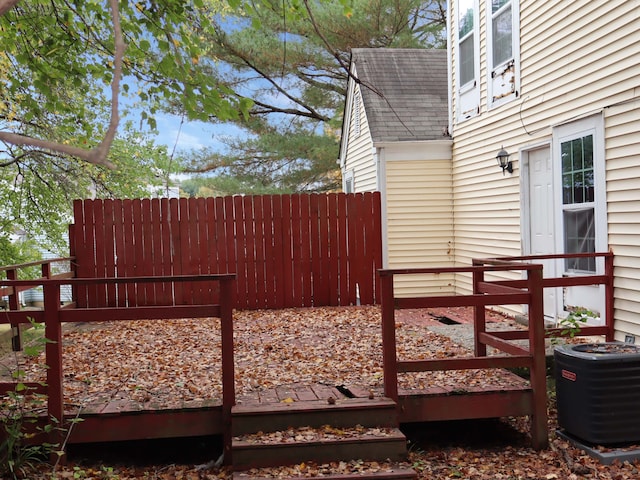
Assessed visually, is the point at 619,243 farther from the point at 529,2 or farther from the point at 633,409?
the point at 529,2

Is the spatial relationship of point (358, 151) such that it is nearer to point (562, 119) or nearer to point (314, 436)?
point (562, 119)

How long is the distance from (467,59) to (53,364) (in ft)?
27.0

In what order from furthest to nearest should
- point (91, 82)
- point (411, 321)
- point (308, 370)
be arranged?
point (91, 82) → point (411, 321) → point (308, 370)

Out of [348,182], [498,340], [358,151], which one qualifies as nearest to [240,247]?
[358,151]

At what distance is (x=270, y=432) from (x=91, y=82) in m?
9.81

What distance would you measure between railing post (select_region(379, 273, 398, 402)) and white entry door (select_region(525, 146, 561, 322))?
11.9ft

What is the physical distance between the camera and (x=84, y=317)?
465 centimetres

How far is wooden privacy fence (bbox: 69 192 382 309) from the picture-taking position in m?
10.3

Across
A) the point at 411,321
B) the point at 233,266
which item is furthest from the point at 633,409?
the point at 233,266

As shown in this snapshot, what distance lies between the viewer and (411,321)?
8945 mm

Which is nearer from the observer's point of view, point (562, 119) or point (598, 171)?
point (598, 171)

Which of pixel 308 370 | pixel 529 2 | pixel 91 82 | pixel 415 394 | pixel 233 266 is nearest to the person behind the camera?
pixel 415 394

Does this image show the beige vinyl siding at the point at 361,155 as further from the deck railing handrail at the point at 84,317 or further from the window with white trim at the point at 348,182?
the deck railing handrail at the point at 84,317

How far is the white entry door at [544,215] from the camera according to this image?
7.73 m
